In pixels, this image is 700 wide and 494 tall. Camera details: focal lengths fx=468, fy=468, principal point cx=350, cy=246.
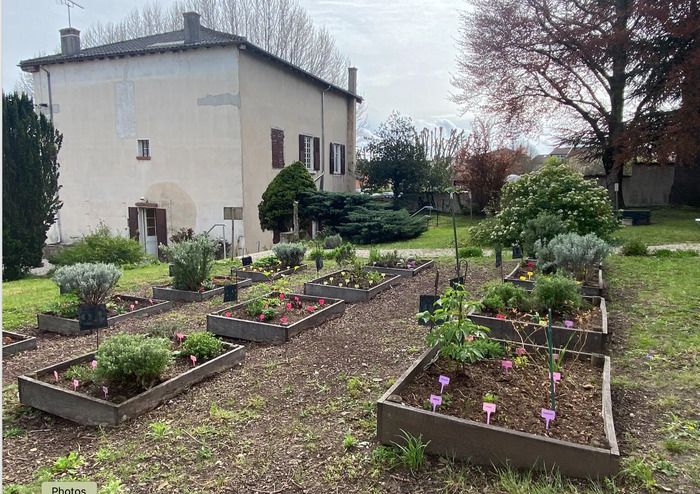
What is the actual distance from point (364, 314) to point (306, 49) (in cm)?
2423

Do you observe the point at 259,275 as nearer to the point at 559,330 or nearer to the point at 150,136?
the point at 559,330

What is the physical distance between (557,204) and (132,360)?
320 inches

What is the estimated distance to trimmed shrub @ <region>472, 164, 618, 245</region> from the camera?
340 inches

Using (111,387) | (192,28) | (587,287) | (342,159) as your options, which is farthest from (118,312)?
(342,159)

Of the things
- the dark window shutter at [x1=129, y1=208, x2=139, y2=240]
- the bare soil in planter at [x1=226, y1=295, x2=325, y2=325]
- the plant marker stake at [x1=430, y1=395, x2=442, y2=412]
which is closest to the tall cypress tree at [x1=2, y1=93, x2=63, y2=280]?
the dark window shutter at [x1=129, y1=208, x2=139, y2=240]

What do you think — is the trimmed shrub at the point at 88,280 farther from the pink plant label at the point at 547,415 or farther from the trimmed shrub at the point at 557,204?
the trimmed shrub at the point at 557,204

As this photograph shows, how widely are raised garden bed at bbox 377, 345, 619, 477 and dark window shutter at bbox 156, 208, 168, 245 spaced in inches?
583

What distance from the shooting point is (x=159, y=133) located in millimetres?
16047

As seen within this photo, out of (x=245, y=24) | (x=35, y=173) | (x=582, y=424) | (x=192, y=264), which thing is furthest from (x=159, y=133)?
(x=582, y=424)

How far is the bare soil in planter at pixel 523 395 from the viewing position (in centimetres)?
264

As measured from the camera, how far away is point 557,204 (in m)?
9.03

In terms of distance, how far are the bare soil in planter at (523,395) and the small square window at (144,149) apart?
15.4m

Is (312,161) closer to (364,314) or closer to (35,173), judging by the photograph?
(35,173)

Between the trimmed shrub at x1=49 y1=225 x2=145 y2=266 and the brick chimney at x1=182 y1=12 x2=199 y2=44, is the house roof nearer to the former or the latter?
the brick chimney at x1=182 y1=12 x2=199 y2=44
